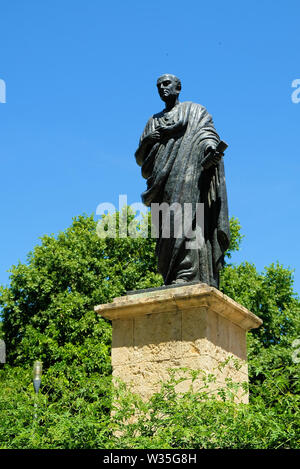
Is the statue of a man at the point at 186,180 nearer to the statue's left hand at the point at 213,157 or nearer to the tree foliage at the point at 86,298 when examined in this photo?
the statue's left hand at the point at 213,157

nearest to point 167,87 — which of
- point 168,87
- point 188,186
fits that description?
point 168,87

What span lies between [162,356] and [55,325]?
16392 mm

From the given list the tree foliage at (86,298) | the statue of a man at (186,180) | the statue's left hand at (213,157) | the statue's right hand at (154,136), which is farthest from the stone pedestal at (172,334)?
the tree foliage at (86,298)

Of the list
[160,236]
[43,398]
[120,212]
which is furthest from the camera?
[120,212]

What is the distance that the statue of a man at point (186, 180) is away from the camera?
696 centimetres

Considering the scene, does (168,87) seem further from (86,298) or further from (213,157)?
(86,298)

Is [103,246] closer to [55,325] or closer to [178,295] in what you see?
[55,325]

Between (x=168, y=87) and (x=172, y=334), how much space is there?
110 inches

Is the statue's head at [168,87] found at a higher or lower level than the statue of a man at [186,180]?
higher

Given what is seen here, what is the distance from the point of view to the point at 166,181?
23.9 feet

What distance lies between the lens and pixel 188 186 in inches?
280

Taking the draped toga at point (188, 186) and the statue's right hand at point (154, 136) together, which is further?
the statue's right hand at point (154, 136)
